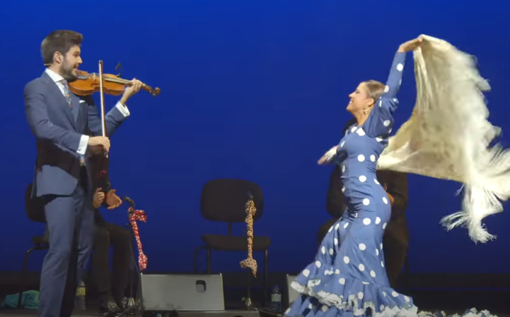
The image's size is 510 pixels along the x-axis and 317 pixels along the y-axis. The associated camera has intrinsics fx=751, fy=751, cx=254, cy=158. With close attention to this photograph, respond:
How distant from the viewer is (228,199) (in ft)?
20.5

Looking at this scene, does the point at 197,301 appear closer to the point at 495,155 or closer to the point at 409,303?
the point at 409,303

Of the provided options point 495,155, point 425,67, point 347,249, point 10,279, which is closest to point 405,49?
point 425,67

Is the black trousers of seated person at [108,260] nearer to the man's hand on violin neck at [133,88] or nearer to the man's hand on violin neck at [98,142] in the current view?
the man's hand on violin neck at [133,88]

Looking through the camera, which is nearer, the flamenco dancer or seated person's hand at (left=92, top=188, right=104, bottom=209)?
the flamenco dancer

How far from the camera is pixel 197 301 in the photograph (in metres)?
5.08

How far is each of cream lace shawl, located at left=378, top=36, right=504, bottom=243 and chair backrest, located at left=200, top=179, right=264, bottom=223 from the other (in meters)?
1.95

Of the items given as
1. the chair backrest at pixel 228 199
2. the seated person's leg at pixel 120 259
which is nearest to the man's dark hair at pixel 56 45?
the seated person's leg at pixel 120 259

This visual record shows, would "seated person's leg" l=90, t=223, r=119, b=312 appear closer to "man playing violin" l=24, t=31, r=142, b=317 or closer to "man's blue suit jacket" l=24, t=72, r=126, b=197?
"man playing violin" l=24, t=31, r=142, b=317

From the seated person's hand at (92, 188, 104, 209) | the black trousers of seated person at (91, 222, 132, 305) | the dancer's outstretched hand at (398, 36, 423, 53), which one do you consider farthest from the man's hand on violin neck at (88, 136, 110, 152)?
the dancer's outstretched hand at (398, 36, 423, 53)

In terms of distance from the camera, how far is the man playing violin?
3.96 m

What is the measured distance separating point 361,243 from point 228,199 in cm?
235

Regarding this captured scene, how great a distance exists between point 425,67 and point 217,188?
7.74ft

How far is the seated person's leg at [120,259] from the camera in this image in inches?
216

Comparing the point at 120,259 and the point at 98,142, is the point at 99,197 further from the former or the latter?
the point at 98,142
